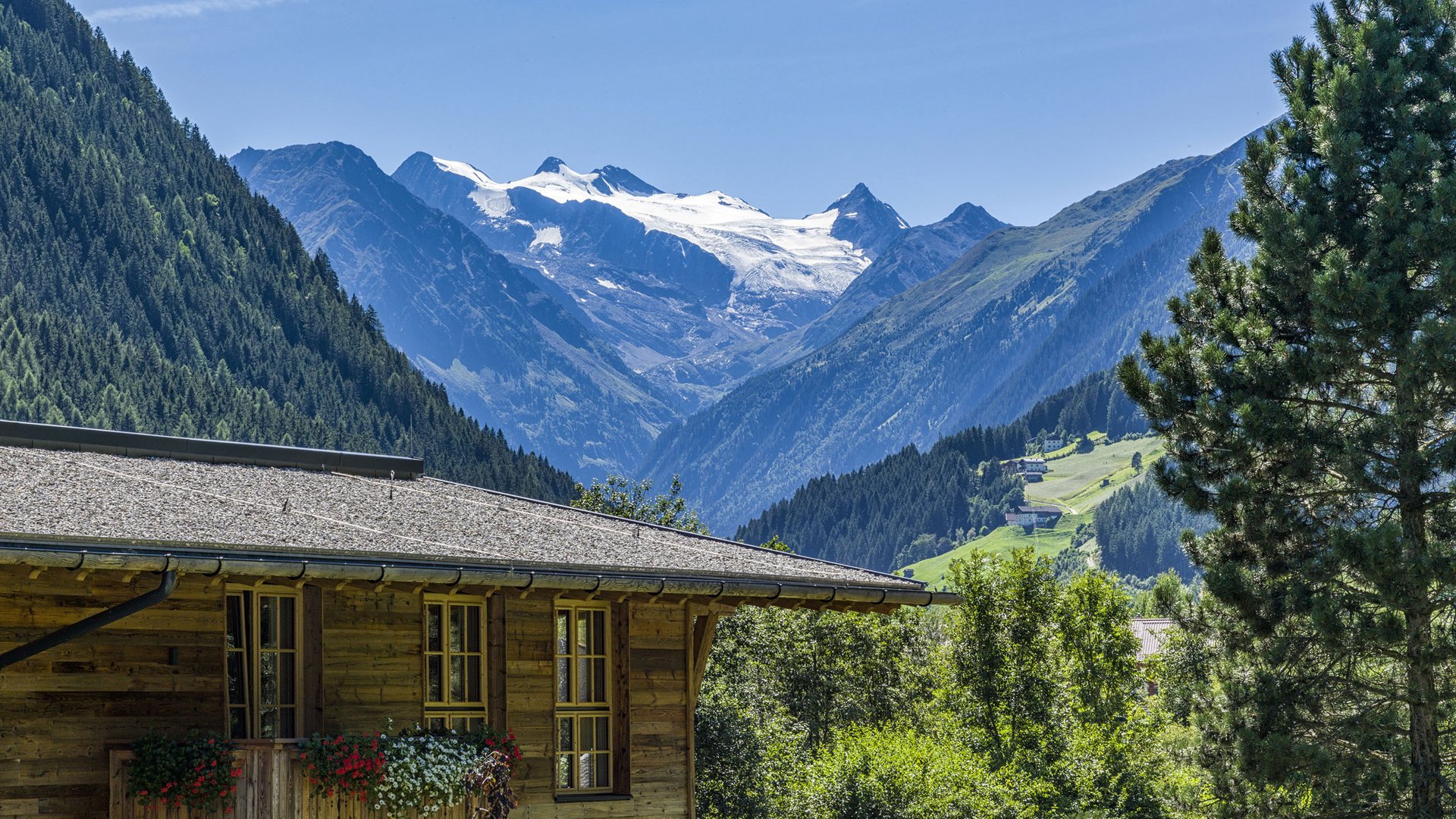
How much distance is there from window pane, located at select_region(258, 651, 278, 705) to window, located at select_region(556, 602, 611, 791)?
3143 millimetres

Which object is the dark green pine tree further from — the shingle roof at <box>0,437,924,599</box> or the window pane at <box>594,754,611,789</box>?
the window pane at <box>594,754,611,789</box>

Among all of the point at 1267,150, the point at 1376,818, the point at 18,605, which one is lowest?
the point at 1376,818

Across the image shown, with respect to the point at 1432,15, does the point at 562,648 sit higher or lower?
lower

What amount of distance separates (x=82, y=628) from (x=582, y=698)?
5797 mm

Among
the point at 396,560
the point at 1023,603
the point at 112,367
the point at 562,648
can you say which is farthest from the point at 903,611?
the point at 112,367

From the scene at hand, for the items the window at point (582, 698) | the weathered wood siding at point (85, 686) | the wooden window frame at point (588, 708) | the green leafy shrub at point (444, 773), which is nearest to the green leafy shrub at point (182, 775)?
the weathered wood siding at point (85, 686)

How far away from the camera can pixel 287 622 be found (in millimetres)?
15055

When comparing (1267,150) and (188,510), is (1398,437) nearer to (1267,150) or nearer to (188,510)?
(1267,150)

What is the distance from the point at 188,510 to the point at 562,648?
179 inches

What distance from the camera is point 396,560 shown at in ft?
45.6

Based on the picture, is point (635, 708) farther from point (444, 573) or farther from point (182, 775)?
point (182, 775)

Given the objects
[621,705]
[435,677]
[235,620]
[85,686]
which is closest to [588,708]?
[621,705]

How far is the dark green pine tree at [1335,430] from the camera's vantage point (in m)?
24.3

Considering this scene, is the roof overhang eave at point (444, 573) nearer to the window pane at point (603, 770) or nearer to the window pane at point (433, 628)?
the window pane at point (433, 628)
